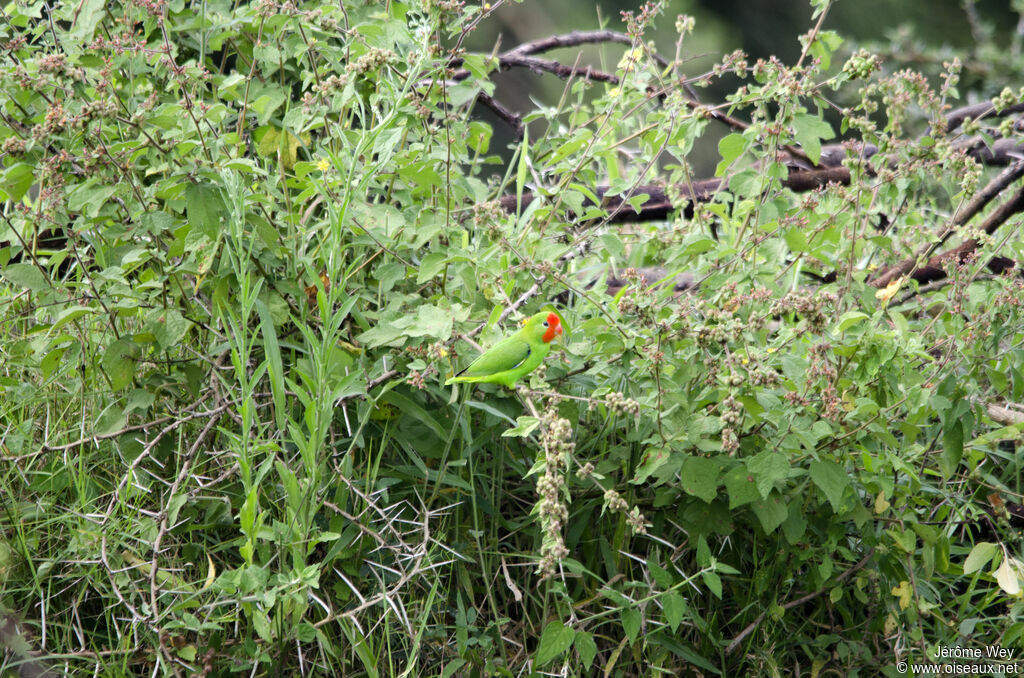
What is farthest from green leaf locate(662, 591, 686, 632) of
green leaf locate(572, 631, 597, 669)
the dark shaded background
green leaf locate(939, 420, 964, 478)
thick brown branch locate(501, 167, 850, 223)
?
the dark shaded background

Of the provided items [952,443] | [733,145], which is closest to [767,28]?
[733,145]

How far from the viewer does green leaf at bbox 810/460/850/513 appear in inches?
66.3

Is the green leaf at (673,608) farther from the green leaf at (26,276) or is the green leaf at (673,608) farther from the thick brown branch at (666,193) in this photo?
the green leaf at (26,276)

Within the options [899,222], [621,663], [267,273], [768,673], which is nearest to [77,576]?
[267,273]

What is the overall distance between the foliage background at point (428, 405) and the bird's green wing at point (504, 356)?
0.08 metres

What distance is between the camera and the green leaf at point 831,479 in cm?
168

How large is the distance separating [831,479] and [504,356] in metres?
0.69

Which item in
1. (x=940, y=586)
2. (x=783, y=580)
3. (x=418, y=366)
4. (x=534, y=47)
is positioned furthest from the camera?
(x=534, y=47)

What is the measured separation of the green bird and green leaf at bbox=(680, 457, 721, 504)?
376mm

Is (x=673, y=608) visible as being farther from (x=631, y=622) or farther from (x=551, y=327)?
(x=551, y=327)

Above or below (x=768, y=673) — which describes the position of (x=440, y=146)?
above

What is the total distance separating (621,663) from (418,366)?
75 centimetres

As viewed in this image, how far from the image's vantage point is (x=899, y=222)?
8.02 ft

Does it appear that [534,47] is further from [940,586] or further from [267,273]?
[940,586]
